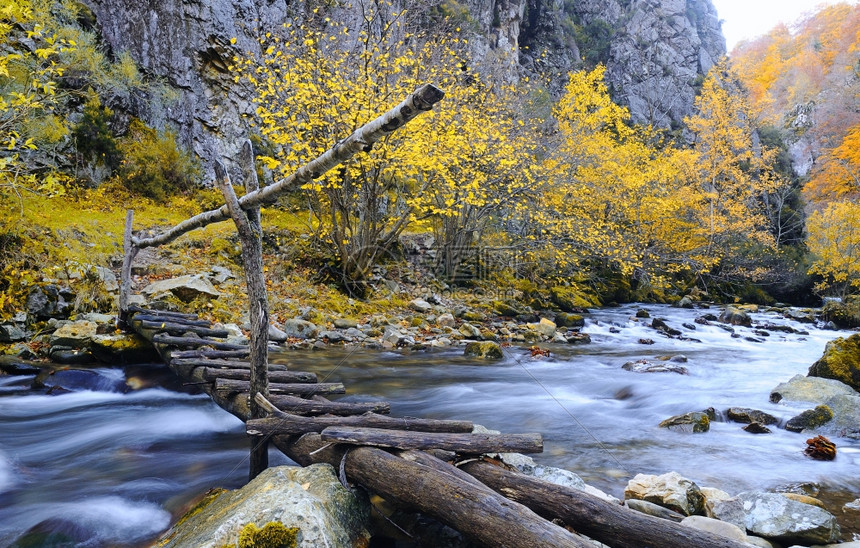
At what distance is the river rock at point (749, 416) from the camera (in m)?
6.03

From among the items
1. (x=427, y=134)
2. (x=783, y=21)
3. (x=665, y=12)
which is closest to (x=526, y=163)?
(x=427, y=134)

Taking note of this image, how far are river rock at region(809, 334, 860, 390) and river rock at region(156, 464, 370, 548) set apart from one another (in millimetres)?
7778

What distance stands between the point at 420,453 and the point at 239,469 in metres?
2.47

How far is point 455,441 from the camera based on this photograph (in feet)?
10.1

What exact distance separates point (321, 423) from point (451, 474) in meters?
1.30

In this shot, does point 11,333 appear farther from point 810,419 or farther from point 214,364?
point 810,419

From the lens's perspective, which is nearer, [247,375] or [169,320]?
[247,375]

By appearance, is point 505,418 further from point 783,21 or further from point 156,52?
point 783,21

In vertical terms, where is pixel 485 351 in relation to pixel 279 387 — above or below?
below

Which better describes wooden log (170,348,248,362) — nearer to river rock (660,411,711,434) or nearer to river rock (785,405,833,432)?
river rock (660,411,711,434)

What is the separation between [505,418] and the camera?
6.52 metres

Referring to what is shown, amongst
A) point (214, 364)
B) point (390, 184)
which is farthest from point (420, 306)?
point (214, 364)

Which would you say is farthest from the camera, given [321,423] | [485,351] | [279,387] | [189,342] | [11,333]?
[485,351]

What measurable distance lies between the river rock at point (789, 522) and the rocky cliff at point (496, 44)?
34.9ft
